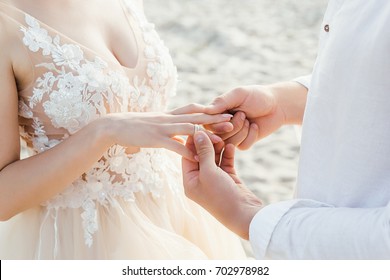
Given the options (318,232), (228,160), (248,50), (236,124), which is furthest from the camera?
(248,50)

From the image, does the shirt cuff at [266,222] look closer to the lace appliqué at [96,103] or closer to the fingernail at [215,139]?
the fingernail at [215,139]

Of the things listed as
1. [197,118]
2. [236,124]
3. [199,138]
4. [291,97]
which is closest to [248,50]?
[291,97]

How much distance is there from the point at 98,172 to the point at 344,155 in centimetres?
84

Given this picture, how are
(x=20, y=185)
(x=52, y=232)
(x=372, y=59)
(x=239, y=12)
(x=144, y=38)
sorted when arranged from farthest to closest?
(x=239, y=12)
(x=144, y=38)
(x=52, y=232)
(x=20, y=185)
(x=372, y=59)

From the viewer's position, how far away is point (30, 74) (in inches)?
74.7

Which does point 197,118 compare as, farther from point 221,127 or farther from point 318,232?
point 318,232

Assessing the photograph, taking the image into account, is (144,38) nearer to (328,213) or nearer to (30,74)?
(30,74)

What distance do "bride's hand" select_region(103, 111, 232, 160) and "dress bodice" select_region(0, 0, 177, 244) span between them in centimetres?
12

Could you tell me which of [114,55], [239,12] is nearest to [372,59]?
[114,55]

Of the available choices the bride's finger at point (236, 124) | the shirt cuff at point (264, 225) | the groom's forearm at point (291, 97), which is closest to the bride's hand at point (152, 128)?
the bride's finger at point (236, 124)

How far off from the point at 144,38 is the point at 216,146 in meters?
0.47

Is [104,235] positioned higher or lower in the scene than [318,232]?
lower

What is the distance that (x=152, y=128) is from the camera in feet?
6.03

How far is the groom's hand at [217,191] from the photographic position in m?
1.59
